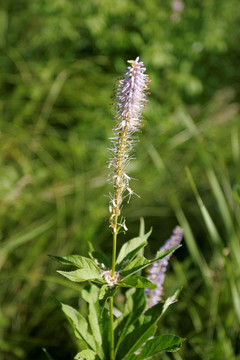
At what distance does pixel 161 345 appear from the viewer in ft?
2.83

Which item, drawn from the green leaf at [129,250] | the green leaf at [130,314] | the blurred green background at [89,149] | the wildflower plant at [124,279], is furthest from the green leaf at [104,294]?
the blurred green background at [89,149]

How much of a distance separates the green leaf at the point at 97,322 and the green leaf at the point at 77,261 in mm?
158

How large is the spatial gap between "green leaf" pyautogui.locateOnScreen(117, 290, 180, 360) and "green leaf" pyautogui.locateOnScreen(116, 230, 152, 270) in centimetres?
14

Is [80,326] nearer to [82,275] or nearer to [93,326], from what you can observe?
[93,326]

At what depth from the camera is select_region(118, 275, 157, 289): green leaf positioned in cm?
77

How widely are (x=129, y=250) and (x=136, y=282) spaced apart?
0.14 m

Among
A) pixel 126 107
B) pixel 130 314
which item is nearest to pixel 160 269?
pixel 130 314

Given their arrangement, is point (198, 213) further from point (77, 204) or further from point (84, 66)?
point (84, 66)

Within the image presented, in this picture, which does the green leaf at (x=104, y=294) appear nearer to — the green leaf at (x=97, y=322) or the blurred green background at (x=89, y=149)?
the green leaf at (x=97, y=322)

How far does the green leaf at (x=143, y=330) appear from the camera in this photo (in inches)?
37.1

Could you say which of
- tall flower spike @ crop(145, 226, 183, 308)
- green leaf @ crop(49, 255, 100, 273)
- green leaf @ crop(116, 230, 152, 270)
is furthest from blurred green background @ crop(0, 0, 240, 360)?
green leaf @ crop(49, 255, 100, 273)

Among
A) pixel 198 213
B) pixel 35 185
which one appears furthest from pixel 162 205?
pixel 35 185

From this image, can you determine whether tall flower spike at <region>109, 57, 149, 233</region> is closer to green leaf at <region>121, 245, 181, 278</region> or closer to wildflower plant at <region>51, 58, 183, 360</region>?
wildflower plant at <region>51, 58, 183, 360</region>

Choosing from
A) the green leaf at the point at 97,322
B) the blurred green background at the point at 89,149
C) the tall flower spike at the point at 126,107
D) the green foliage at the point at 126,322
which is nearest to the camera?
the tall flower spike at the point at 126,107
